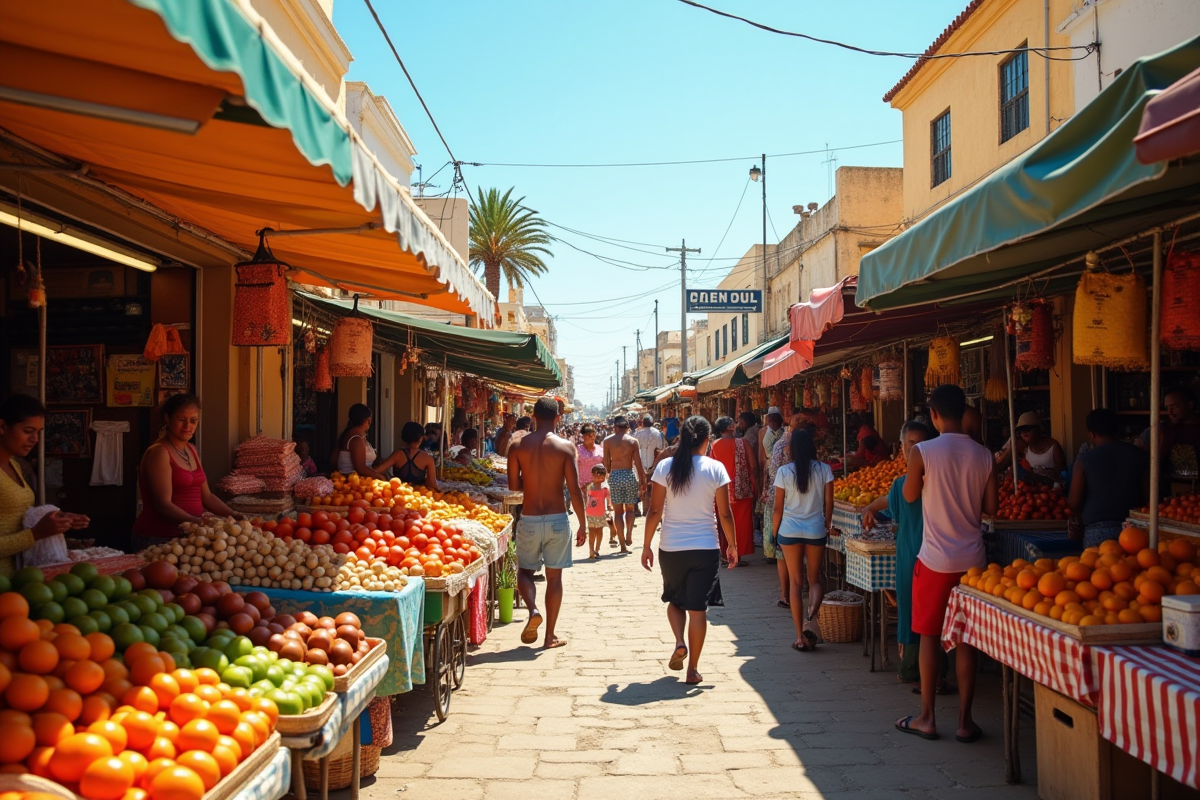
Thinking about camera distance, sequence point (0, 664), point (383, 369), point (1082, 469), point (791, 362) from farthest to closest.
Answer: point (383, 369) < point (791, 362) < point (1082, 469) < point (0, 664)

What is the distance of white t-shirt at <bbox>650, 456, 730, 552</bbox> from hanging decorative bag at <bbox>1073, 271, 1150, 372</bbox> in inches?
108

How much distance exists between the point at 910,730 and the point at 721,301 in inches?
852

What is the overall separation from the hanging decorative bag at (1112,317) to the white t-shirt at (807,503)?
3.01 m

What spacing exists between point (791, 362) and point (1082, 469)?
12.5 ft

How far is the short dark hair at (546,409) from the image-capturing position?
7.74 m

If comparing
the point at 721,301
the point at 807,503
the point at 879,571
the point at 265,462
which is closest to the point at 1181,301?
the point at 879,571

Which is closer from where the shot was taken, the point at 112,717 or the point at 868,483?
the point at 112,717

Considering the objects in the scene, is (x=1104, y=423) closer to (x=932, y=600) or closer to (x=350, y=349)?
(x=932, y=600)

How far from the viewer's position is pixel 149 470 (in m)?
5.60

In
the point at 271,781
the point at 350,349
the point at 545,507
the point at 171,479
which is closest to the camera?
the point at 271,781

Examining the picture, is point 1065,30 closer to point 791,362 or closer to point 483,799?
point 791,362

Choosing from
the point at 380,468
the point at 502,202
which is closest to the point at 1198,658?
the point at 380,468

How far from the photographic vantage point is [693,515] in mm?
6660

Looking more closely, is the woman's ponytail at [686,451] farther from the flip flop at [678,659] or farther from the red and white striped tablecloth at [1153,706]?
the red and white striped tablecloth at [1153,706]
